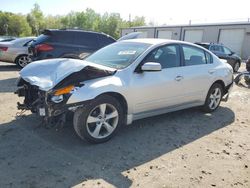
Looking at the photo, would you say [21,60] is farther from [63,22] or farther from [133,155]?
[63,22]

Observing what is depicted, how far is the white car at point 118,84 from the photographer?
4195 millimetres

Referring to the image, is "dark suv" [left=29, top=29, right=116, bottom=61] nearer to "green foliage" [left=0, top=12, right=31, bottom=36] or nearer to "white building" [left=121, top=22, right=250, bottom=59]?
"white building" [left=121, top=22, right=250, bottom=59]

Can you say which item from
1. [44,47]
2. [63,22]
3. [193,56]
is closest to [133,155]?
[193,56]

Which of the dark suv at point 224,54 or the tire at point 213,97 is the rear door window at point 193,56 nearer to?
the tire at point 213,97

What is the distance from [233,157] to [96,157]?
6.82 feet

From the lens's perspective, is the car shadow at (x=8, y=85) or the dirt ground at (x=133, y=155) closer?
the dirt ground at (x=133, y=155)

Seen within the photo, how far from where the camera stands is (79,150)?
4285 mm

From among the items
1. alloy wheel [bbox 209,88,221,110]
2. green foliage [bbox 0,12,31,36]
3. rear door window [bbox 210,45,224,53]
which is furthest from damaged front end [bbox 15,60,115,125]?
green foliage [bbox 0,12,31,36]

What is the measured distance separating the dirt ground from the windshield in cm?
121

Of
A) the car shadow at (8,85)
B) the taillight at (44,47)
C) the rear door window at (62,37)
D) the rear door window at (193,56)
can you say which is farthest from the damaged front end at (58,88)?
the rear door window at (62,37)

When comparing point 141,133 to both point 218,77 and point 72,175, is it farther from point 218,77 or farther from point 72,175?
point 218,77

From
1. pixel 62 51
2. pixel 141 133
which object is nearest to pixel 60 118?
pixel 141 133

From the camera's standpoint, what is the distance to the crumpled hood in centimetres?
422

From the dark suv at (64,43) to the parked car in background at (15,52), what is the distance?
2620 millimetres
